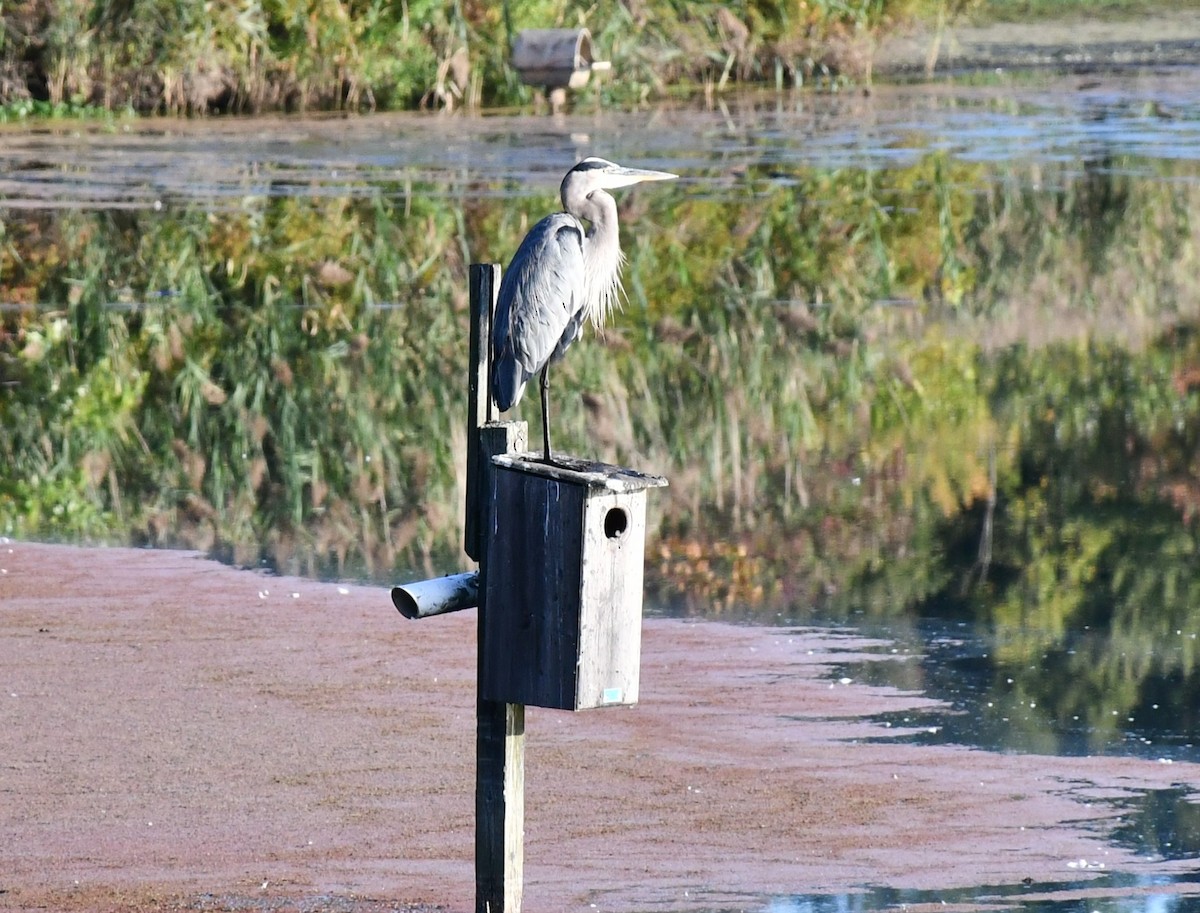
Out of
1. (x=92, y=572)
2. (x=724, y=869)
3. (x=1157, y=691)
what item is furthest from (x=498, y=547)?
(x=92, y=572)

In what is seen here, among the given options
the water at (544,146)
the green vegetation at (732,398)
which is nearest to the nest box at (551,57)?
the water at (544,146)

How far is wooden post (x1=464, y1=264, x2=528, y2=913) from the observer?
4957mm

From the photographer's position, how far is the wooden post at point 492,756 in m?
4.96

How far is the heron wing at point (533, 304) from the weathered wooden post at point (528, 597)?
15 cm

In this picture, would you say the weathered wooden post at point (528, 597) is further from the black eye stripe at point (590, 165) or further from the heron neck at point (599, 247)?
the black eye stripe at point (590, 165)

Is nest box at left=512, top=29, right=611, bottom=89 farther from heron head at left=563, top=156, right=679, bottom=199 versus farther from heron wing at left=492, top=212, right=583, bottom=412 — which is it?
heron wing at left=492, top=212, right=583, bottom=412

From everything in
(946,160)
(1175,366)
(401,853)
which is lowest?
(401,853)

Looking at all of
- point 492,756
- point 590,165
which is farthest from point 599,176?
point 492,756

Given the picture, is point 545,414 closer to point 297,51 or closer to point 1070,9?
point 297,51

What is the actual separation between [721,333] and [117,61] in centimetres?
1453

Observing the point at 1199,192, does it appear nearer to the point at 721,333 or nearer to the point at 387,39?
the point at 721,333

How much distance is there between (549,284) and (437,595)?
32.8 inches

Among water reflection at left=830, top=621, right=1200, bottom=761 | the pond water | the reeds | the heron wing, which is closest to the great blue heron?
the heron wing

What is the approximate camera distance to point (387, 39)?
2698 cm
